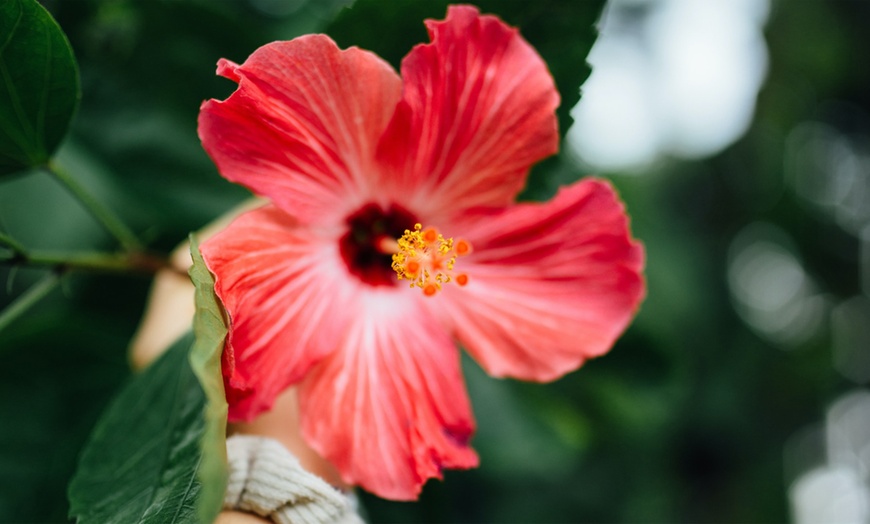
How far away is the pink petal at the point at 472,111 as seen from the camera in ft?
2.34

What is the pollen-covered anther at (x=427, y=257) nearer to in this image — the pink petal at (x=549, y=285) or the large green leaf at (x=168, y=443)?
the pink petal at (x=549, y=285)

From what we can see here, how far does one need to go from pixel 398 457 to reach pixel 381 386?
0.08 meters

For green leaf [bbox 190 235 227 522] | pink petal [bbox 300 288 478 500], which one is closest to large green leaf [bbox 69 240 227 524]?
green leaf [bbox 190 235 227 522]

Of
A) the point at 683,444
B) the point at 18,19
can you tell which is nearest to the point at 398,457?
the point at 18,19

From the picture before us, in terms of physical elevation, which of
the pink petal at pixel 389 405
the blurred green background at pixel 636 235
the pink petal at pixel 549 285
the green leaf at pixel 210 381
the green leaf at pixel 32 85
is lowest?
the blurred green background at pixel 636 235

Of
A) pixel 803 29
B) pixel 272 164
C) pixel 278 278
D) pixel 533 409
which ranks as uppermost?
pixel 272 164

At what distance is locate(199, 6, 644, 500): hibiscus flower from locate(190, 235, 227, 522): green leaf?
0.11ft

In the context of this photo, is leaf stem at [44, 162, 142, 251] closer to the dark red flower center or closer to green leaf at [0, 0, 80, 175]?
green leaf at [0, 0, 80, 175]

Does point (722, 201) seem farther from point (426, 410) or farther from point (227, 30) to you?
point (426, 410)

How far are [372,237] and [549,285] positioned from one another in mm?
Result: 228

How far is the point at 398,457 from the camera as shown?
0.73 m

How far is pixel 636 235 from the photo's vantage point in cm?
191

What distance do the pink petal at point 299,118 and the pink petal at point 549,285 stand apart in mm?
183

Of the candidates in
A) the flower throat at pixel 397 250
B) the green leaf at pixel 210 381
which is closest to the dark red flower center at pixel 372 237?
the flower throat at pixel 397 250
